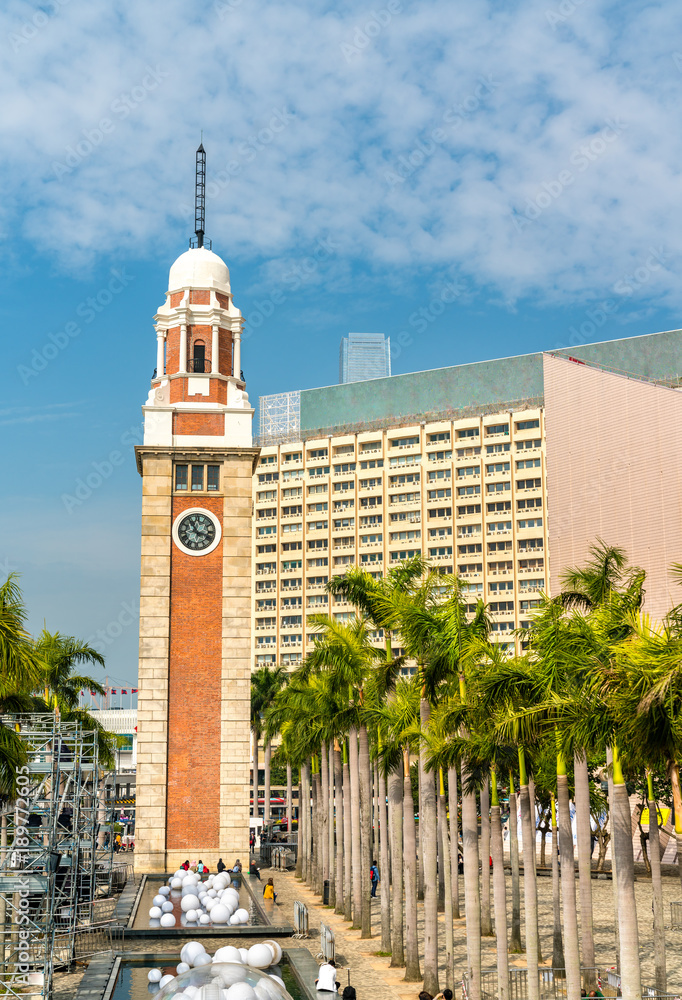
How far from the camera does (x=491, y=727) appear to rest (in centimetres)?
2038

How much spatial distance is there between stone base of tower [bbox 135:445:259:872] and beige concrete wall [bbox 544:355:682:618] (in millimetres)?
18877

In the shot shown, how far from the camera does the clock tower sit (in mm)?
48750

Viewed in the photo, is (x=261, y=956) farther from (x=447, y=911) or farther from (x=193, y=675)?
(x=193, y=675)

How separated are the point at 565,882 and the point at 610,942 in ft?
45.7

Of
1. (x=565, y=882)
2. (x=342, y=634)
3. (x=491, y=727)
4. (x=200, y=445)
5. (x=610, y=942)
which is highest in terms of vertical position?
(x=200, y=445)

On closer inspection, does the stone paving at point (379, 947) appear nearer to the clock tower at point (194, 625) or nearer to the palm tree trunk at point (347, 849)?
the palm tree trunk at point (347, 849)

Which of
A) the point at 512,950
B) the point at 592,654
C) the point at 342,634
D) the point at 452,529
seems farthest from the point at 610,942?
the point at 452,529

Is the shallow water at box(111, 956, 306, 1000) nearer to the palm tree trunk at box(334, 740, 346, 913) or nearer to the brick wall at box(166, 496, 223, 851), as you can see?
the palm tree trunk at box(334, 740, 346, 913)

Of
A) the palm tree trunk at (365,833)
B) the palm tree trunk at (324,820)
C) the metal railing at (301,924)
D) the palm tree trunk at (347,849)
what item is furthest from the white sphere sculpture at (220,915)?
the palm tree trunk at (324,820)

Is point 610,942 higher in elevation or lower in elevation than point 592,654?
lower

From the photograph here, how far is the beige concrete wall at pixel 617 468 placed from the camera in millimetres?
57969

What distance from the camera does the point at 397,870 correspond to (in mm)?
29141

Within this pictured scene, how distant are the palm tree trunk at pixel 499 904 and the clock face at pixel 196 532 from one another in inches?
1166

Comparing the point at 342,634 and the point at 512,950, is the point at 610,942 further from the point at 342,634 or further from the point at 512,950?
the point at 342,634
